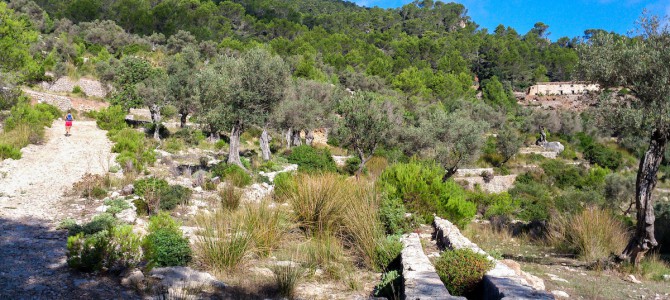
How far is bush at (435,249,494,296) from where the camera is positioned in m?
5.62

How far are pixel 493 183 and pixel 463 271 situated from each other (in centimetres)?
2565

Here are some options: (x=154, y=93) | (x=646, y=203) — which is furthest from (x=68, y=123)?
(x=646, y=203)

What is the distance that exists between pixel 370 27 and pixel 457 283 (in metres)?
84.9

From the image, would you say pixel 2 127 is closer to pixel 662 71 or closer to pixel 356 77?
pixel 662 71

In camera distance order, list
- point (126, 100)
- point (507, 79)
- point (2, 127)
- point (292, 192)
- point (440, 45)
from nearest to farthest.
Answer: point (292, 192)
point (2, 127)
point (126, 100)
point (440, 45)
point (507, 79)

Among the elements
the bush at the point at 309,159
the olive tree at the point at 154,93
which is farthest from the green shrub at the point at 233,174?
the olive tree at the point at 154,93

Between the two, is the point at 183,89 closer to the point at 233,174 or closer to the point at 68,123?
the point at 68,123

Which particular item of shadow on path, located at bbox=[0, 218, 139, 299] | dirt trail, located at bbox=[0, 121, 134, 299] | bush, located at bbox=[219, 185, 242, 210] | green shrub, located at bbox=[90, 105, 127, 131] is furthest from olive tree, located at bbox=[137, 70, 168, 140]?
shadow on path, located at bbox=[0, 218, 139, 299]

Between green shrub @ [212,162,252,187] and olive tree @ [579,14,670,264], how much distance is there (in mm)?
8918

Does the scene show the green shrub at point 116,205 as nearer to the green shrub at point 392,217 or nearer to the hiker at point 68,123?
the green shrub at point 392,217

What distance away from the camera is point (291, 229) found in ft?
24.4

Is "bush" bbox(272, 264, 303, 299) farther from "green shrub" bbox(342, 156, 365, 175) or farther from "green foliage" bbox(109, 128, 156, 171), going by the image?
"green shrub" bbox(342, 156, 365, 175)

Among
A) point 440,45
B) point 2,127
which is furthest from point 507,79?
point 2,127

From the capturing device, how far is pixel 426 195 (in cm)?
1012
